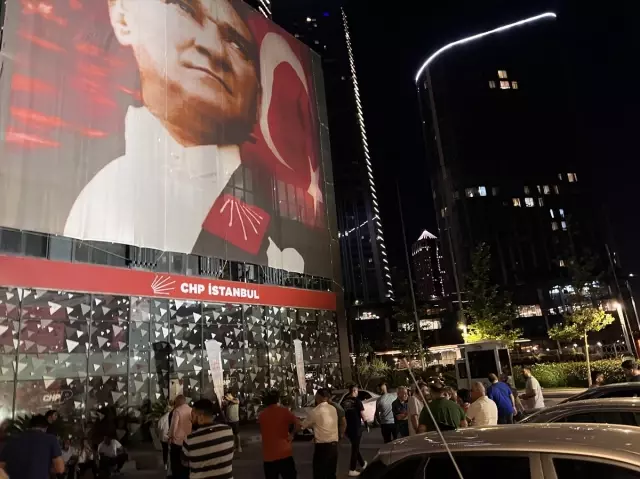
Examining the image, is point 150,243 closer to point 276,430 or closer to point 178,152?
point 178,152

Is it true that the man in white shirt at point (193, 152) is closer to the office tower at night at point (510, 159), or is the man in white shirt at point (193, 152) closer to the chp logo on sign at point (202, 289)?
the chp logo on sign at point (202, 289)

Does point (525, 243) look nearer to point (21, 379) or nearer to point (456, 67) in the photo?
point (456, 67)

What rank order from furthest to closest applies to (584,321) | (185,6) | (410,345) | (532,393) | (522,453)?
(410,345) → (584,321) → (185,6) → (532,393) → (522,453)

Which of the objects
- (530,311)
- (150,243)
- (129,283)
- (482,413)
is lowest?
(482,413)

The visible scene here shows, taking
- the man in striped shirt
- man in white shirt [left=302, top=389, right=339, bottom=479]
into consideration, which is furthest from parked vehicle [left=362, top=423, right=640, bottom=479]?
man in white shirt [left=302, top=389, right=339, bottom=479]

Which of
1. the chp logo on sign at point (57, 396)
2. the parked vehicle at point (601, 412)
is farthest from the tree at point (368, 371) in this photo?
the parked vehicle at point (601, 412)

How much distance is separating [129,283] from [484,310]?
2254cm

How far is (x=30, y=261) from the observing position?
12.6 meters

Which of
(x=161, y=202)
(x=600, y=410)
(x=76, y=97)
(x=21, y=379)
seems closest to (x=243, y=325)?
(x=161, y=202)

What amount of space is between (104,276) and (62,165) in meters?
3.49

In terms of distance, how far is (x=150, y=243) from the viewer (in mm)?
15969

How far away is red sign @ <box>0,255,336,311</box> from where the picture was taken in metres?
12.4

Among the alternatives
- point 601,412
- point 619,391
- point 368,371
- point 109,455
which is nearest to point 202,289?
point 109,455

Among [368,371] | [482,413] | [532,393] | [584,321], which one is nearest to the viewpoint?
[482,413]
